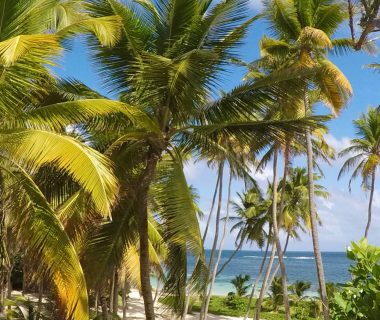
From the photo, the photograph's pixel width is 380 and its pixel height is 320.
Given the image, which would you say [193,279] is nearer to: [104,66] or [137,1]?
[104,66]

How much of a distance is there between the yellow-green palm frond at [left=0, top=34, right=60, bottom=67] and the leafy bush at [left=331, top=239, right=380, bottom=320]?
337 cm

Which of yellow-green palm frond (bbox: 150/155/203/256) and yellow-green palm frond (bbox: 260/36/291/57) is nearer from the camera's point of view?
yellow-green palm frond (bbox: 150/155/203/256)

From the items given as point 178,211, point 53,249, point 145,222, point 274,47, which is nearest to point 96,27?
point 53,249

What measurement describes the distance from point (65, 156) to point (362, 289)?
3.49 m

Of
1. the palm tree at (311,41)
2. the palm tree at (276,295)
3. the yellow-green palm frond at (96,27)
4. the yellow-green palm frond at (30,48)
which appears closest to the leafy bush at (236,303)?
the palm tree at (276,295)

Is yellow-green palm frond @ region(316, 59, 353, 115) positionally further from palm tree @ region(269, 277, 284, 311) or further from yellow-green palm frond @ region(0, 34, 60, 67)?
palm tree @ region(269, 277, 284, 311)

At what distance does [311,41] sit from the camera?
1316cm

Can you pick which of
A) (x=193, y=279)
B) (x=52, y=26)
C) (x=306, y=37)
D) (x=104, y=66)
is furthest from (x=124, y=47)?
(x=306, y=37)

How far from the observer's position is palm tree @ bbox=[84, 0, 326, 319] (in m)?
7.98

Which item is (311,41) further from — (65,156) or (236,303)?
(236,303)

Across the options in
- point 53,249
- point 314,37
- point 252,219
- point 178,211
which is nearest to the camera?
point 53,249

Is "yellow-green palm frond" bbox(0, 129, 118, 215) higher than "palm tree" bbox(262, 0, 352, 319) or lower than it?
lower

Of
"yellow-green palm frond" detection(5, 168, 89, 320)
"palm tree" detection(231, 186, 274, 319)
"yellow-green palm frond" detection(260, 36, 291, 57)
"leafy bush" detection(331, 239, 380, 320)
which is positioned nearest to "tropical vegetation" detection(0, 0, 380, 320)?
"yellow-green palm frond" detection(5, 168, 89, 320)

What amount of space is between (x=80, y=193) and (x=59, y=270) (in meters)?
1.78
